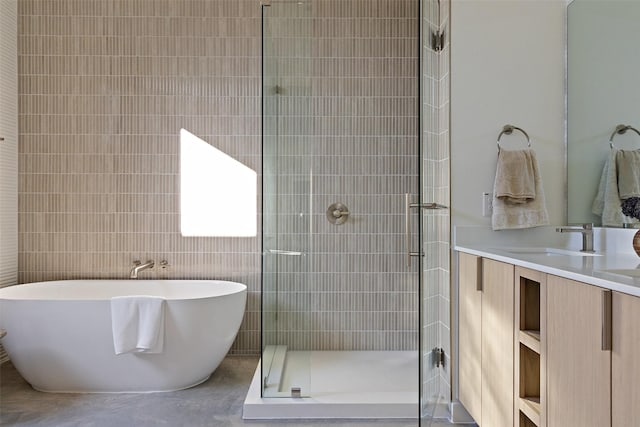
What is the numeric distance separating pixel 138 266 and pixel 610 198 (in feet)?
9.46

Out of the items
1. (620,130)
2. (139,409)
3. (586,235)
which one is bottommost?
(139,409)

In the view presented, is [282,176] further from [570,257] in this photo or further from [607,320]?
[607,320]

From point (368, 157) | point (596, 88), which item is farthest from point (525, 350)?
point (368, 157)

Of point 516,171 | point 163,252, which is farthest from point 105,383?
point 516,171

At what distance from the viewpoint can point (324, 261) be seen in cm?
300

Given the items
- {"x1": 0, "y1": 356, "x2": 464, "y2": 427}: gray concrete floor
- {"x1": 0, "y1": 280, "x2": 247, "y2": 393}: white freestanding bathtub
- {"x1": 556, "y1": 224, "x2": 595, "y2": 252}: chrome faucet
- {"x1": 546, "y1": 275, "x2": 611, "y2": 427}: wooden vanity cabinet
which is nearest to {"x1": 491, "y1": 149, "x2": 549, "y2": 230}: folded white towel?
{"x1": 556, "y1": 224, "x2": 595, "y2": 252}: chrome faucet

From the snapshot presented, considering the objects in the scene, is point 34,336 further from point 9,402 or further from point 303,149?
point 303,149

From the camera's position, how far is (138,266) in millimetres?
3279

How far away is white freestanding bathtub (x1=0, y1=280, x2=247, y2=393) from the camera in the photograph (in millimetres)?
2588

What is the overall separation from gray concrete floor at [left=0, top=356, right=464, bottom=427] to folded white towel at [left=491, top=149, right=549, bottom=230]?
1073mm

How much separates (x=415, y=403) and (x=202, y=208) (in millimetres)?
1942

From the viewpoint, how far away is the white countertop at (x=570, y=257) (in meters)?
1.18

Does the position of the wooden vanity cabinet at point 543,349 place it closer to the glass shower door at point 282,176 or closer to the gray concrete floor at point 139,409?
the gray concrete floor at point 139,409

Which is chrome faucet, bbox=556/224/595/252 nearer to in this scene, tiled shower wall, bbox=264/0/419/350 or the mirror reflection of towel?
the mirror reflection of towel
